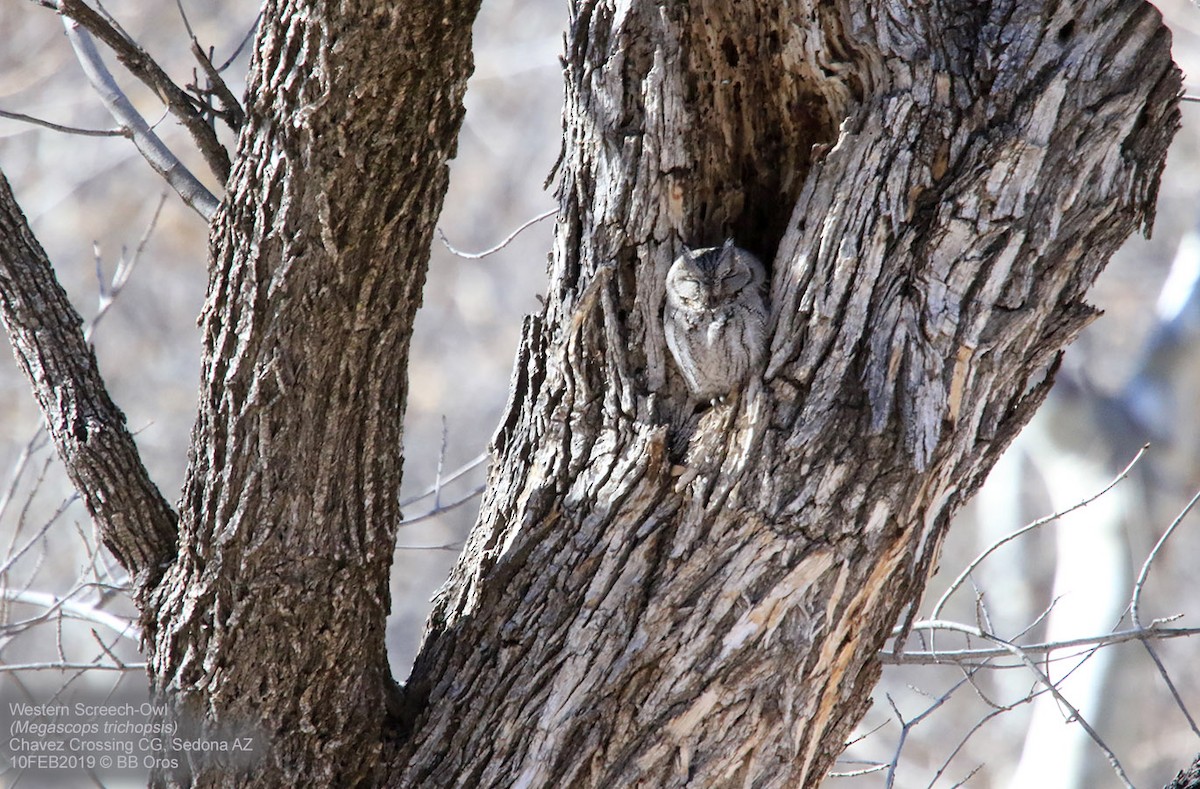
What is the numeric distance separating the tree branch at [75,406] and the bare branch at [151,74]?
39cm

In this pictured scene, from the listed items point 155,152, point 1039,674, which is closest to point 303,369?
point 155,152

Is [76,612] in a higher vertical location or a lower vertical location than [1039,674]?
higher

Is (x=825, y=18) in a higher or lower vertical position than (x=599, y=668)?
higher

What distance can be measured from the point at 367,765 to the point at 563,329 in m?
1.02

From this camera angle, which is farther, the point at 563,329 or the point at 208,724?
the point at 563,329

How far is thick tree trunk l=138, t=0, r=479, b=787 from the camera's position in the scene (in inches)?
80.7

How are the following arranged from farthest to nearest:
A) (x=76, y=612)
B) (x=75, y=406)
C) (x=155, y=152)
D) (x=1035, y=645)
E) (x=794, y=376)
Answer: (x=76, y=612) → (x=1035, y=645) → (x=155, y=152) → (x=75, y=406) → (x=794, y=376)

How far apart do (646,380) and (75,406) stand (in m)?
1.20

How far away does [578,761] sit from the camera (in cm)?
202

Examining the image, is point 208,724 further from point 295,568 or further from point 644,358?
point 644,358

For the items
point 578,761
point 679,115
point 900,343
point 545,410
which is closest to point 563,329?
point 545,410

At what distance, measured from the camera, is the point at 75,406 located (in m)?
2.18

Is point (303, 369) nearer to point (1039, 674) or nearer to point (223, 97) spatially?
point (223, 97)

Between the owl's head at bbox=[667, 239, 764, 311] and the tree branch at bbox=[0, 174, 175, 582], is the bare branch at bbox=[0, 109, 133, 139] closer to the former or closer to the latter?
the tree branch at bbox=[0, 174, 175, 582]
